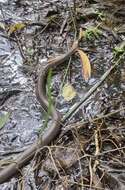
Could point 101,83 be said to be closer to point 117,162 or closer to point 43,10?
point 117,162

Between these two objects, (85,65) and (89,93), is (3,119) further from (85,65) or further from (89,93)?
(85,65)

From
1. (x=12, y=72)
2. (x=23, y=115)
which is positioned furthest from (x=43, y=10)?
(x=23, y=115)

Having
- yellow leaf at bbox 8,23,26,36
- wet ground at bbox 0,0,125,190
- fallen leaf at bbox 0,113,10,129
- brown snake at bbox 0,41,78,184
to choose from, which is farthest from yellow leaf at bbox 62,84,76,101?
yellow leaf at bbox 8,23,26,36

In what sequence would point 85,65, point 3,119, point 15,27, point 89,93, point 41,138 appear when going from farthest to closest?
1. point 15,27
2. point 85,65
3. point 89,93
4. point 3,119
5. point 41,138

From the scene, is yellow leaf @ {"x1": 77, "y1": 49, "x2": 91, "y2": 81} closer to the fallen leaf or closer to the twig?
the twig

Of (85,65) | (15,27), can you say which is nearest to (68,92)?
(85,65)
